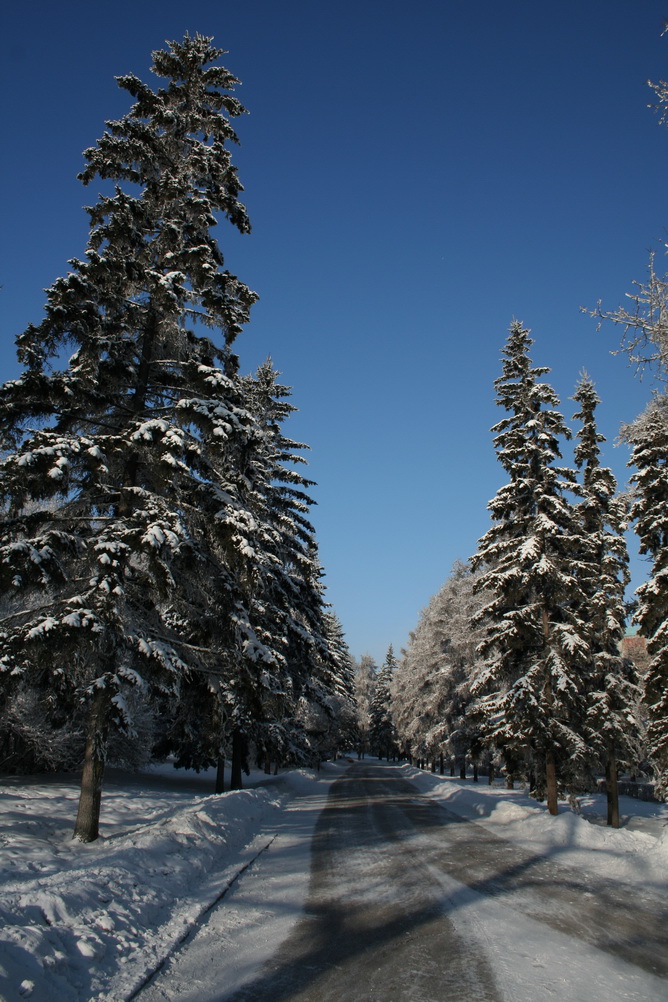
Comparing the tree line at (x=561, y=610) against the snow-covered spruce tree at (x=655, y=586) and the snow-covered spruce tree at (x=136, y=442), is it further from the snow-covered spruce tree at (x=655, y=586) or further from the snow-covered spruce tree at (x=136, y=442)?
the snow-covered spruce tree at (x=136, y=442)

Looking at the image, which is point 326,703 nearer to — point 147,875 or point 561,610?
point 561,610

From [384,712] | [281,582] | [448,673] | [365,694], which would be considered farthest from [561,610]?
[365,694]

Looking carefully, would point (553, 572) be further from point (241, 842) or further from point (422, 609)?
point (422, 609)

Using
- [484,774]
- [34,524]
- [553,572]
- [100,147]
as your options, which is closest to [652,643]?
[553,572]

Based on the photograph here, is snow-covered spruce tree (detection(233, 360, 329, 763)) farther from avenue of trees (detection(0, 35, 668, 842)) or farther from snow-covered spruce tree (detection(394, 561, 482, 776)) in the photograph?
snow-covered spruce tree (detection(394, 561, 482, 776))

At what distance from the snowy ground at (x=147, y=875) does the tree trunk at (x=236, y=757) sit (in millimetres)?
4523

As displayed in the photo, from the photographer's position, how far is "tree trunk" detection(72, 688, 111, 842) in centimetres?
960

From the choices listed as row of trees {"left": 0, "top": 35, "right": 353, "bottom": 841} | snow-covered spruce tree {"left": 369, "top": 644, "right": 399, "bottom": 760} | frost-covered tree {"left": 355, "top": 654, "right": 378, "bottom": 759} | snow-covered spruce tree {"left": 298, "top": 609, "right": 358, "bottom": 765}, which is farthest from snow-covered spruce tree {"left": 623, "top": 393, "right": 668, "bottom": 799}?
frost-covered tree {"left": 355, "top": 654, "right": 378, "bottom": 759}

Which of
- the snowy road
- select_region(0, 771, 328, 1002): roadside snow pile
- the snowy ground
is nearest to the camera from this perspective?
select_region(0, 771, 328, 1002): roadside snow pile

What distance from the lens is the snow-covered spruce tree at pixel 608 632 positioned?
2073 centimetres

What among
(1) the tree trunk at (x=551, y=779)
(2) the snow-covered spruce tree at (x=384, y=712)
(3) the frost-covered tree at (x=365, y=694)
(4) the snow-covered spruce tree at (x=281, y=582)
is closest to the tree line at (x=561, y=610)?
(1) the tree trunk at (x=551, y=779)

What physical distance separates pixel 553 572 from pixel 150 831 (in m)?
13.6

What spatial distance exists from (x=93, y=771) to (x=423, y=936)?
20.4ft

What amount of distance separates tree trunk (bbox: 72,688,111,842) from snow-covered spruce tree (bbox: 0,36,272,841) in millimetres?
30
